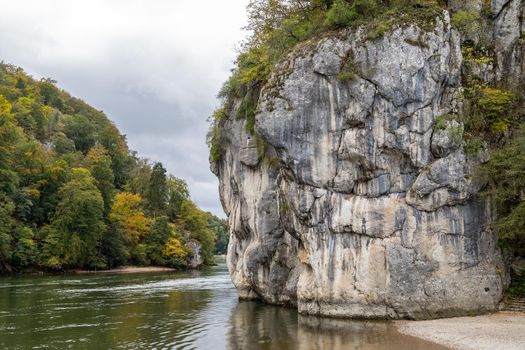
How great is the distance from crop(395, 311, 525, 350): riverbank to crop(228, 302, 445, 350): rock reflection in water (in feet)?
Answer: 2.10

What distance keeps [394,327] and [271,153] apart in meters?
10.6

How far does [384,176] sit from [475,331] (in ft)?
23.7

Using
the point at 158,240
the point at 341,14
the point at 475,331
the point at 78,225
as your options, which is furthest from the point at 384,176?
the point at 158,240

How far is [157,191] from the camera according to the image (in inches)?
3285

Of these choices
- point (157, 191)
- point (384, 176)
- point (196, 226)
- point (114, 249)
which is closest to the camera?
point (384, 176)

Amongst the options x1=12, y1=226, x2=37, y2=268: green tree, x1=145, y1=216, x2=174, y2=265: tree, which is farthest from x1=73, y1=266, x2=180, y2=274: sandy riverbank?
x1=12, y1=226, x2=37, y2=268: green tree

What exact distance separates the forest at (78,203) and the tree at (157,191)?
0.17 meters

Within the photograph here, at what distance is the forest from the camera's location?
187 feet

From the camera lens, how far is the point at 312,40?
23047 millimetres

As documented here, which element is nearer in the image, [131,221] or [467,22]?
[467,22]

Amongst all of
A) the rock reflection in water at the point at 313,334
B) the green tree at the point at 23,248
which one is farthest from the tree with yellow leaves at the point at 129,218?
the rock reflection in water at the point at 313,334

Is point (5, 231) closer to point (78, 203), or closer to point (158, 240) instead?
point (78, 203)

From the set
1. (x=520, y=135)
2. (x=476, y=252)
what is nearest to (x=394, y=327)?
(x=476, y=252)

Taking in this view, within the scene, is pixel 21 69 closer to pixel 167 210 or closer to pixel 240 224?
pixel 167 210
